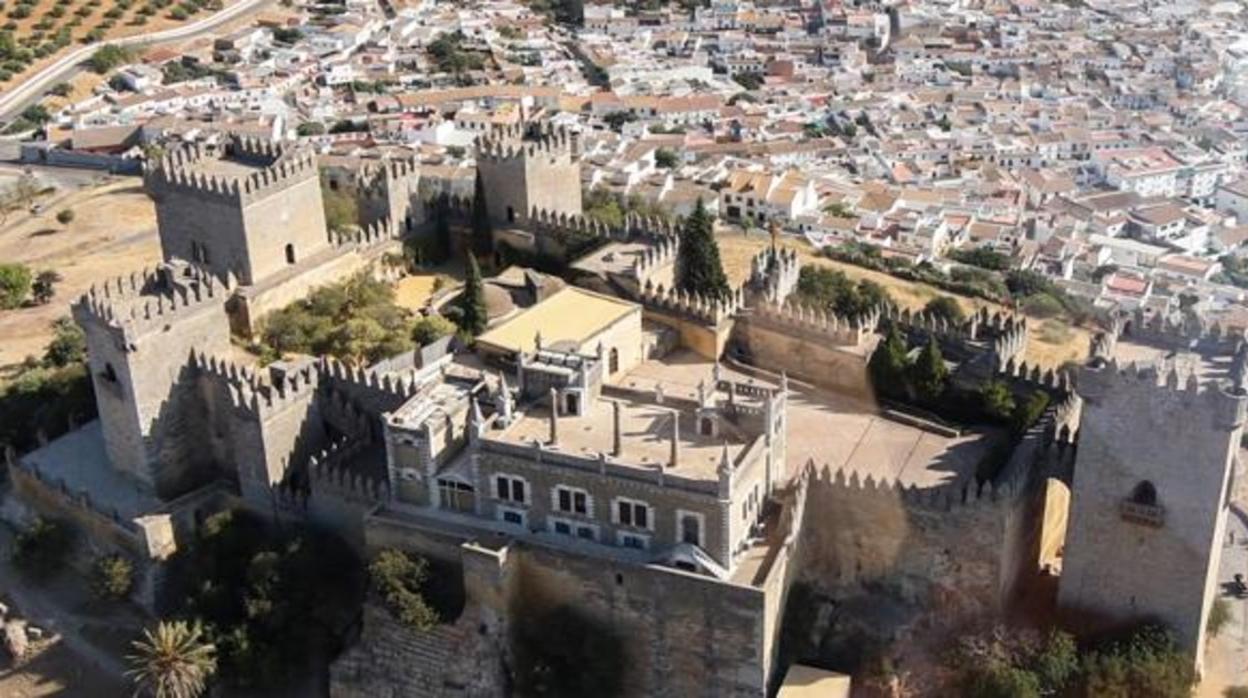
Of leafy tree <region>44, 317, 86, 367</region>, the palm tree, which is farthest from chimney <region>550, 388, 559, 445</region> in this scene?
leafy tree <region>44, 317, 86, 367</region>

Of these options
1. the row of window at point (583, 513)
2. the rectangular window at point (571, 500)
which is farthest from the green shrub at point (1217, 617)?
the rectangular window at point (571, 500)

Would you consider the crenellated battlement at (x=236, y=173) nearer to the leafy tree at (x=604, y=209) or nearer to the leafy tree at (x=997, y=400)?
the leafy tree at (x=604, y=209)

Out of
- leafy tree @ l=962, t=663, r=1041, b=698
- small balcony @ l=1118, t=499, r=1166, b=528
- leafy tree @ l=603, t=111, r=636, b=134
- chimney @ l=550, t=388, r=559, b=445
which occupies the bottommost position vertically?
leafy tree @ l=603, t=111, r=636, b=134

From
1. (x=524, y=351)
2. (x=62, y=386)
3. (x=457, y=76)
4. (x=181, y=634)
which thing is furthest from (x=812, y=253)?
(x=457, y=76)

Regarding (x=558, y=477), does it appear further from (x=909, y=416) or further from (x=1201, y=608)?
(x=1201, y=608)

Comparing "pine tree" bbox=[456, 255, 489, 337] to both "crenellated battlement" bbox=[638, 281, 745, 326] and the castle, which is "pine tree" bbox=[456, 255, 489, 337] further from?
"crenellated battlement" bbox=[638, 281, 745, 326]
